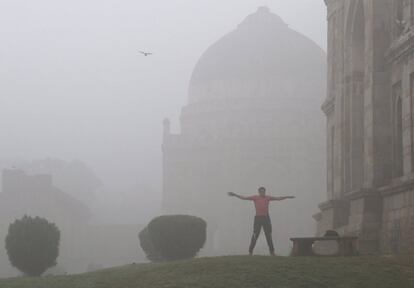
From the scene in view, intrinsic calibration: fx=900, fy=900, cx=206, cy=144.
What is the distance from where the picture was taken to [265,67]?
196 ft

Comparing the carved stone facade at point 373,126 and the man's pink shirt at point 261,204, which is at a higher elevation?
the carved stone facade at point 373,126

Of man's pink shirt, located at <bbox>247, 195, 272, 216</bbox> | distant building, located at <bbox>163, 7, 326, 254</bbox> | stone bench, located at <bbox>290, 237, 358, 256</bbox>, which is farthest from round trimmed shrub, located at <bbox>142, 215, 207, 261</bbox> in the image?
distant building, located at <bbox>163, 7, 326, 254</bbox>

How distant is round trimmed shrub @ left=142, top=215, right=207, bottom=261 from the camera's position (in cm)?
1923

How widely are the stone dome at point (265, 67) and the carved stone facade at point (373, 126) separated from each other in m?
39.6

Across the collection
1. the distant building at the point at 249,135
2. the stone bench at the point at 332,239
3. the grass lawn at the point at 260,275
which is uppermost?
the distant building at the point at 249,135

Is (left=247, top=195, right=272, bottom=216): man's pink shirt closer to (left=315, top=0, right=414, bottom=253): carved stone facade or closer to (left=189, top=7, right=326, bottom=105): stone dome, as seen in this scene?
(left=315, top=0, right=414, bottom=253): carved stone facade

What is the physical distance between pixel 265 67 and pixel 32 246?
4322 centimetres

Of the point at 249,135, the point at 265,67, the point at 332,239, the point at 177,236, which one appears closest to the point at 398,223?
the point at 332,239

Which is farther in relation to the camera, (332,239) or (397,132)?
(397,132)

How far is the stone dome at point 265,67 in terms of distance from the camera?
5953cm

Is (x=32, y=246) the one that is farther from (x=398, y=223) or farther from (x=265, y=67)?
(x=265, y=67)

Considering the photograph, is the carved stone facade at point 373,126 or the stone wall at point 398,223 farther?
the carved stone facade at point 373,126

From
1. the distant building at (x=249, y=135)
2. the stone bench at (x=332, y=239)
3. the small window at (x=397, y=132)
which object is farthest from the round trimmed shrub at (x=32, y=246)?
the distant building at (x=249, y=135)

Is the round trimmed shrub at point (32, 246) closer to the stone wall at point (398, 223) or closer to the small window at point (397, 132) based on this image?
the stone wall at point (398, 223)
